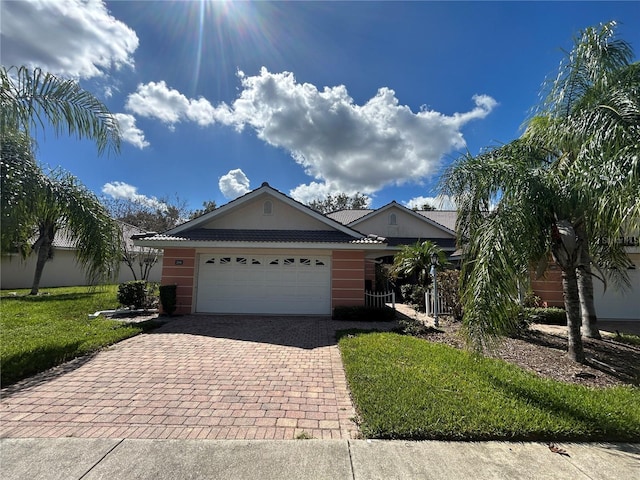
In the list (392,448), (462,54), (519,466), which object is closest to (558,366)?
(519,466)

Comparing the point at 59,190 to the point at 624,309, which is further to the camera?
the point at 624,309

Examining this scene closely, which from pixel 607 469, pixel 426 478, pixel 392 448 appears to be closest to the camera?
pixel 426 478

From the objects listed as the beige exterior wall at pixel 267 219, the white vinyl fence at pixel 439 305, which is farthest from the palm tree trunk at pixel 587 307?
the beige exterior wall at pixel 267 219

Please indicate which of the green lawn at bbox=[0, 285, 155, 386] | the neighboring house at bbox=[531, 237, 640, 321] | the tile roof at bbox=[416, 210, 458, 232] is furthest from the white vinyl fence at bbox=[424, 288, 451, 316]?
the tile roof at bbox=[416, 210, 458, 232]

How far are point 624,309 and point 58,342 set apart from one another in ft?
60.3

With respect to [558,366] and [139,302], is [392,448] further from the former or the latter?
[139,302]

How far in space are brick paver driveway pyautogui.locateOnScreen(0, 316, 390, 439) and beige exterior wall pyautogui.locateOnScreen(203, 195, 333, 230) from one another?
584 cm

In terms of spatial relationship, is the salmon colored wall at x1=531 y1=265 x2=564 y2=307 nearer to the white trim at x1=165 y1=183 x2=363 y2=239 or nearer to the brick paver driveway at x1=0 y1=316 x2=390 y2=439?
the white trim at x1=165 y1=183 x2=363 y2=239

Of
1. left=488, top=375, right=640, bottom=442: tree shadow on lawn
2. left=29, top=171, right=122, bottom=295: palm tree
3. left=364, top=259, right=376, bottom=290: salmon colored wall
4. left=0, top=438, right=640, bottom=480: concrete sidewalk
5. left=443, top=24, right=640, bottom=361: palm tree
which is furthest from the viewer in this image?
left=364, top=259, right=376, bottom=290: salmon colored wall

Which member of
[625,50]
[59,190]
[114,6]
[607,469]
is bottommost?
[607,469]

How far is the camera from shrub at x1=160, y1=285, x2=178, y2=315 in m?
10.7

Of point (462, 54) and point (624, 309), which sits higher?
point (462, 54)

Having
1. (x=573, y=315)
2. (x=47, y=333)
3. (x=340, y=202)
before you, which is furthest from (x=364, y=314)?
(x=340, y=202)

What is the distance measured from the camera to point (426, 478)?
273 cm
